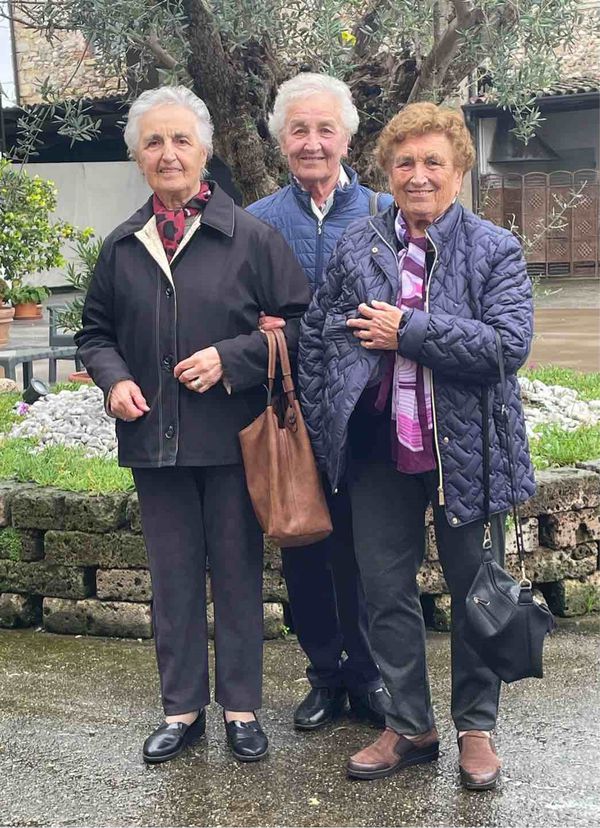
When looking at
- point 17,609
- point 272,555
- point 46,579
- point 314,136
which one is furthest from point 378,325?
point 17,609

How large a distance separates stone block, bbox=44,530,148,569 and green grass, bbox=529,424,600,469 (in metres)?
1.80

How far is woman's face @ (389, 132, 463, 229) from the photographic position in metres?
3.20

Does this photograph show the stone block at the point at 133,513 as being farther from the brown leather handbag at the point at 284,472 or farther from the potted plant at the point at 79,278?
the potted plant at the point at 79,278

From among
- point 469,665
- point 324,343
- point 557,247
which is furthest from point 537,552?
point 557,247

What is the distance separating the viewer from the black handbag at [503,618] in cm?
313

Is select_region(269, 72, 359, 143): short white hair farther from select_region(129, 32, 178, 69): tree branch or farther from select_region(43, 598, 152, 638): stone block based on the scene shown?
select_region(43, 598, 152, 638): stone block

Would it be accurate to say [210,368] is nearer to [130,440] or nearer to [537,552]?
[130,440]

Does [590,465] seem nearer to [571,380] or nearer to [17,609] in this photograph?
[17,609]

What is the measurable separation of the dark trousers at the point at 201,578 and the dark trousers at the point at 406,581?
16.2 inches

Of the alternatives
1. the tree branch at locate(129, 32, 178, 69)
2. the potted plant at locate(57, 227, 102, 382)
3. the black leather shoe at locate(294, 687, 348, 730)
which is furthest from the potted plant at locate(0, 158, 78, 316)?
the black leather shoe at locate(294, 687, 348, 730)

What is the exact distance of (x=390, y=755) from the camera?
340cm

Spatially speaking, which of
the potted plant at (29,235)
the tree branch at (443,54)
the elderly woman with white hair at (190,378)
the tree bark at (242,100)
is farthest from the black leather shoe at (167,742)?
the potted plant at (29,235)

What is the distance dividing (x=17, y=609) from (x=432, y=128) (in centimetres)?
288

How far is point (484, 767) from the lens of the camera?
3.30 meters
